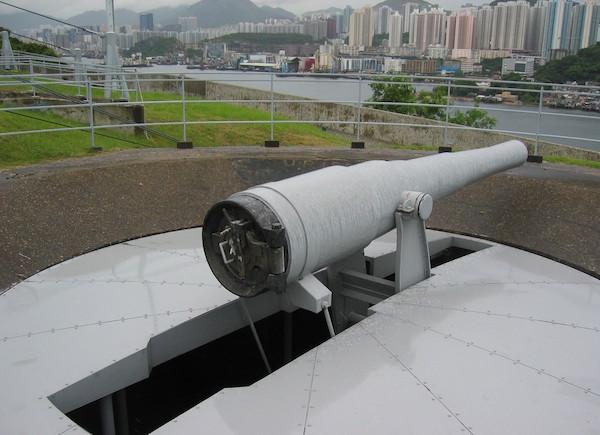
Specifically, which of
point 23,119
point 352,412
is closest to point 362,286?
point 352,412

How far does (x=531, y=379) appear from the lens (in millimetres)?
3369

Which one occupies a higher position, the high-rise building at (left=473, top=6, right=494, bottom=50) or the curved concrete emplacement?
the high-rise building at (left=473, top=6, right=494, bottom=50)

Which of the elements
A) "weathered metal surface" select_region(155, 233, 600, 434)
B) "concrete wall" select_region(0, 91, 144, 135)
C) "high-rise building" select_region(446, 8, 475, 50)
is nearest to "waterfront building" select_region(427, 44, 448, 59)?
"high-rise building" select_region(446, 8, 475, 50)

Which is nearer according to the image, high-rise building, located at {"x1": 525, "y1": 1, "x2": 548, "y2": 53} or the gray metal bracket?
the gray metal bracket

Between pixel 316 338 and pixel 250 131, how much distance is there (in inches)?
480

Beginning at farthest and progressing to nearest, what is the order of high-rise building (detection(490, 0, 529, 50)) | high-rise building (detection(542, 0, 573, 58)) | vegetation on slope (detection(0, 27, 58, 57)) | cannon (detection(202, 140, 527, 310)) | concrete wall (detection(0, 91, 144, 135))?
high-rise building (detection(490, 0, 529, 50)) → high-rise building (detection(542, 0, 573, 58)) → vegetation on slope (detection(0, 27, 58, 57)) → concrete wall (detection(0, 91, 144, 135)) → cannon (detection(202, 140, 527, 310))

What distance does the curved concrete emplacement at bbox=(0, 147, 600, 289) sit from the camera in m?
5.85

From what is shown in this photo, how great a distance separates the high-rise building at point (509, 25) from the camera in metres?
57.2

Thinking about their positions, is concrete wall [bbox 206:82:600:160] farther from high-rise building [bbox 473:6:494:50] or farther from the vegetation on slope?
high-rise building [bbox 473:6:494:50]

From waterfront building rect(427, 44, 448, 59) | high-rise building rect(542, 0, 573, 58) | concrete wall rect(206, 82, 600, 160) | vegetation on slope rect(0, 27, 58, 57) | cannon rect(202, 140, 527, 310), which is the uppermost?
high-rise building rect(542, 0, 573, 58)

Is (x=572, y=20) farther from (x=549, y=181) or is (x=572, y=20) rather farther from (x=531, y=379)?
(x=531, y=379)

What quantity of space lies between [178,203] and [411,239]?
3449mm

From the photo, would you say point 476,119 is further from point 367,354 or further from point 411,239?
point 367,354

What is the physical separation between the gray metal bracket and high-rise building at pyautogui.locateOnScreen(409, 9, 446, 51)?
6304cm
